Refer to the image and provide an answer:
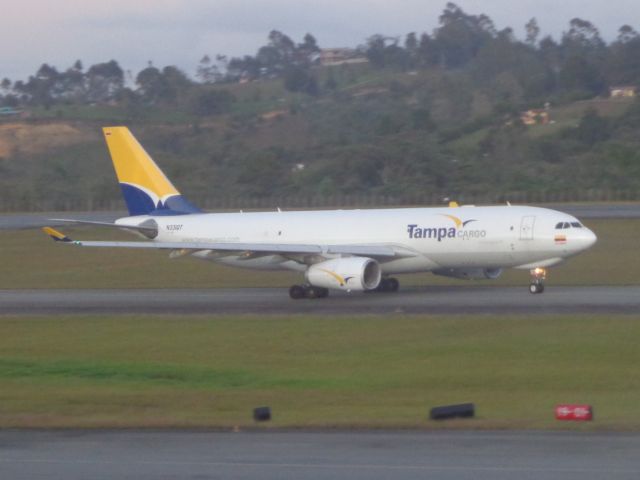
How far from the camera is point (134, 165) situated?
44.2 m

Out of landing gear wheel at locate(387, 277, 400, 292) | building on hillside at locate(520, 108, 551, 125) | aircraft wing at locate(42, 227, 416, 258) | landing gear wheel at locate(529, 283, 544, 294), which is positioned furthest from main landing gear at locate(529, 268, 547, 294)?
building on hillside at locate(520, 108, 551, 125)

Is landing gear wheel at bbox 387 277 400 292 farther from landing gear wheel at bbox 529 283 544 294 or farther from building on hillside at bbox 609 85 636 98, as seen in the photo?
building on hillside at bbox 609 85 636 98

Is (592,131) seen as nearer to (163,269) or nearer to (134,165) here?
(163,269)

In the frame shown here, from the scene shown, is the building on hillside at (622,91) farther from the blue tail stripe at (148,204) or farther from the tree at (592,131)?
the blue tail stripe at (148,204)

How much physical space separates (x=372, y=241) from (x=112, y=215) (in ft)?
131

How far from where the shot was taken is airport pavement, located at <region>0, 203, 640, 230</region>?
212 ft

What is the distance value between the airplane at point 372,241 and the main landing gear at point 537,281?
31 millimetres

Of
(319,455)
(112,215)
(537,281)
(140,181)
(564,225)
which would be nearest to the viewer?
(319,455)

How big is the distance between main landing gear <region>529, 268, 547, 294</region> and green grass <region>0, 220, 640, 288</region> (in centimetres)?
417

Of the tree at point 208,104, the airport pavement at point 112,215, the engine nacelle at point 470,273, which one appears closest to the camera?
the engine nacelle at point 470,273

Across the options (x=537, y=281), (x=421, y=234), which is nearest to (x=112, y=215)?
(x=421, y=234)

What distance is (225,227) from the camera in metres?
42.1

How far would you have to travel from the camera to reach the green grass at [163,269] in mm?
46219

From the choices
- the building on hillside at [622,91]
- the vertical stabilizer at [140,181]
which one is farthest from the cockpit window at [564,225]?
the building on hillside at [622,91]
